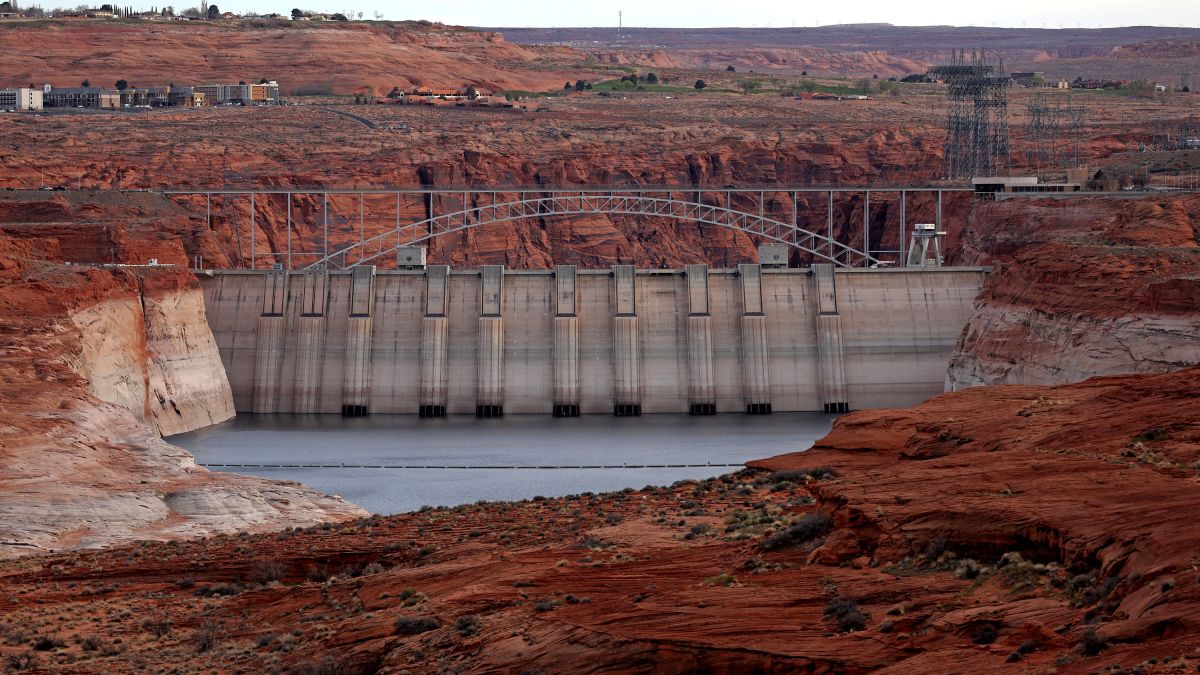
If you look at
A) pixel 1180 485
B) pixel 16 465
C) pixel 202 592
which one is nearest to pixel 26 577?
pixel 202 592

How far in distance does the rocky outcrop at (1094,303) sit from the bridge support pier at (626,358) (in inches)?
466

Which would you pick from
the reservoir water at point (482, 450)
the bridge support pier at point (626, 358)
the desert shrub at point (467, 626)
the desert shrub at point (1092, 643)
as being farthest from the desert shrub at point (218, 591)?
the bridge support pier at point (626, 358)

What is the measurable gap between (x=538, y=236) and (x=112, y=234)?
45.1 m

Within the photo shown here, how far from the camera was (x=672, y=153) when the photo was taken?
429 ft

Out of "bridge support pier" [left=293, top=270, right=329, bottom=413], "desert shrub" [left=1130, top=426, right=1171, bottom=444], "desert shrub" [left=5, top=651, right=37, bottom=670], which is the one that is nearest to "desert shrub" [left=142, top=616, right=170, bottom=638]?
"desert shrub" [left=5, top=651, right=37, bottom=670]

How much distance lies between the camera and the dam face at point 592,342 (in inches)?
2940

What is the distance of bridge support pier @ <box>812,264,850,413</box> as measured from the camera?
74.4 meters

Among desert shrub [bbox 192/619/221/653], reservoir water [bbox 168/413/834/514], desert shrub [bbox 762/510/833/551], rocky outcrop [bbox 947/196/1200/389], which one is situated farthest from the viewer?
rocky outcrop [bbox 947/196/1200/389]

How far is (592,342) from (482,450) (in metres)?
12.0

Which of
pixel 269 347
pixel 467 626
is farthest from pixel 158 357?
pixel 467 626

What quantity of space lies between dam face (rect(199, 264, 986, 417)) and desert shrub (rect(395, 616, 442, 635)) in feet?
157

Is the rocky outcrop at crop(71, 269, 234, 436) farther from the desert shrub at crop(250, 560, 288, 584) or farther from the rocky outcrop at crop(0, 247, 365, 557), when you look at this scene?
the desert shrub at crop(250, 560, 288, 584)

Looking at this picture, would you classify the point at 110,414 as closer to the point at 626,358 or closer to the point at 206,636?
the point at 626,358

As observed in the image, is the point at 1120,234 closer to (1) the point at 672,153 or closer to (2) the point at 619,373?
(2) the point at 619,373
